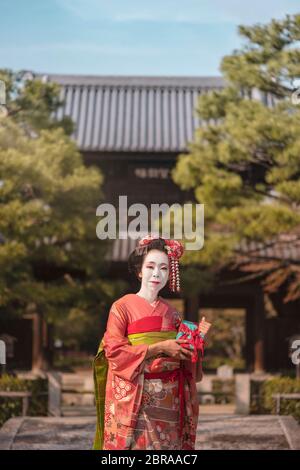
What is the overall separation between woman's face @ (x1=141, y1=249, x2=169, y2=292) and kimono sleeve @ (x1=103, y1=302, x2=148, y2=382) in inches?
9.1

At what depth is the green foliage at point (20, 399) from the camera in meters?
12.1

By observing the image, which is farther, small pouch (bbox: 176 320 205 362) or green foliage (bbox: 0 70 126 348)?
green foliage (bbox: 0 70 126 348)

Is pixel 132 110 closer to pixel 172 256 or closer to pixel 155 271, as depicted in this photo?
pixel 172 256

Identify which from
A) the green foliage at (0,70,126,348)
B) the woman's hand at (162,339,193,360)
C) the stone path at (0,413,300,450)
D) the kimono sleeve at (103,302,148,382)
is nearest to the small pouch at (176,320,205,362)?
the woman's hand at (162,339,193,360)

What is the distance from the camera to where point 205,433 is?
10609mm

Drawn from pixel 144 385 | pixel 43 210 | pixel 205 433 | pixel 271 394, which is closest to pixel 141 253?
pixel 144 385

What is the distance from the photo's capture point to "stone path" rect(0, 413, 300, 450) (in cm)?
969

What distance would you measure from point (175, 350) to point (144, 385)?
0.31 meters

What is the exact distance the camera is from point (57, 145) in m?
14.5

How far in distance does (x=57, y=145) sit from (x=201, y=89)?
7.41m

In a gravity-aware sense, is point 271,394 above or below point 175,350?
below

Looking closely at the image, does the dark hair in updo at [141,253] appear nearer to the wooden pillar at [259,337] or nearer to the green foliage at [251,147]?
the green foliage at [251,147]

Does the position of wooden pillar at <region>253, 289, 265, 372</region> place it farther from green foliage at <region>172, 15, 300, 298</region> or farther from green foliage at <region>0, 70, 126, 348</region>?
green foliage at <region>172, 15, 300, 298</region>
